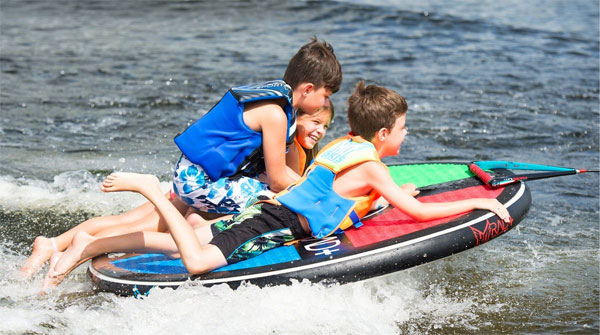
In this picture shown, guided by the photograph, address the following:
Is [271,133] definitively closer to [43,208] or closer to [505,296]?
[505,296]

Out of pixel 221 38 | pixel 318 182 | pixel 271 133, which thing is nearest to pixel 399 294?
pixel 318 182

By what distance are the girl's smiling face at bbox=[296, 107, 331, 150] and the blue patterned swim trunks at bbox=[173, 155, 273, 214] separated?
1.52ft

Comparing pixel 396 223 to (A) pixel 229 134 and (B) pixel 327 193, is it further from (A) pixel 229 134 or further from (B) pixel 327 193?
(A) pixel 229 134

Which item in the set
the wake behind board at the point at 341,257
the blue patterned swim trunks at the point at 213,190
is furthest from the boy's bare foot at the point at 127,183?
the wake behind board at the point at 341,257

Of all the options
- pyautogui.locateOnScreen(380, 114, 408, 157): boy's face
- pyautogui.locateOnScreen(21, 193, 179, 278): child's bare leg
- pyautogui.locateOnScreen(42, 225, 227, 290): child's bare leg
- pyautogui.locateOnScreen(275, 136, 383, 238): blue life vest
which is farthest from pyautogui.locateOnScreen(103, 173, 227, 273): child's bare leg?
pyautogui.locateOnScreen(380, 114, 408, 157): boy's face

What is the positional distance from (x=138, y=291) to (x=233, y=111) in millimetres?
1273

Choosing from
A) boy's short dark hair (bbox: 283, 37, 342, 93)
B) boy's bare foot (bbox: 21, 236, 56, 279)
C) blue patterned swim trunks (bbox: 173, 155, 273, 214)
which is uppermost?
boy's short dark hair (bbox: 283, 37, 342, 93)

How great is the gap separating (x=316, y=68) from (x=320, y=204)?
3.02 feet

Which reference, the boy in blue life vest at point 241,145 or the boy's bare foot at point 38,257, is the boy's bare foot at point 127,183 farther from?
the boy's bare foot at point 38,257

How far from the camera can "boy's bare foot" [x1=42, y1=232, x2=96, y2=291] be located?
4387mm

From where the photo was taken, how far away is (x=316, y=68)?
4594 mm

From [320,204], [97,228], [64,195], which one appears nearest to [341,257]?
[320,204]

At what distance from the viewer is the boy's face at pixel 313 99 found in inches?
184

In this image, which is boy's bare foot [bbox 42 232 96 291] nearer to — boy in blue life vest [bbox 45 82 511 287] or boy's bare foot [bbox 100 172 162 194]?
boy in blue life vest [bbox 45 82 511 287]
